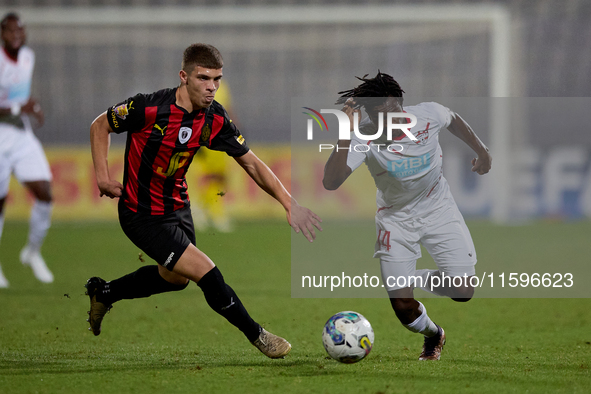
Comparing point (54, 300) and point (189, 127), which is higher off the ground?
point (189, 127)

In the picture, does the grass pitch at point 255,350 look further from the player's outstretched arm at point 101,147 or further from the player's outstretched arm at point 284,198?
the player's outstretched arm at point 101,147

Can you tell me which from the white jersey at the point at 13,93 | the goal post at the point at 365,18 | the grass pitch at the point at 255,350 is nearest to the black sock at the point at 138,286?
the grass pitch at the point at 255,350

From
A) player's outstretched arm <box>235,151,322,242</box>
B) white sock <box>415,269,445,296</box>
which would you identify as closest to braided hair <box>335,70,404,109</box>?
player's outstretched arm <box>235,151,322,242</box>

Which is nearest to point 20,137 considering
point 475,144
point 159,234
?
point 159,234

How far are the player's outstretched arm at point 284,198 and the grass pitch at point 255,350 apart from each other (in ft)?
2.83

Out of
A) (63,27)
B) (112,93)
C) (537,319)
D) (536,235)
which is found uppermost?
(63,27)

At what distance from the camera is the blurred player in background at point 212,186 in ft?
45.9

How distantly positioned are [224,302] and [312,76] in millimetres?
15003

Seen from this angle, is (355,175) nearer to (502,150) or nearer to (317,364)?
(502,150)

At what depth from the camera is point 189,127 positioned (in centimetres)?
466

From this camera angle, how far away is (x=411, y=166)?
4957 mm

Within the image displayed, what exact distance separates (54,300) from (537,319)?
15.5 ft

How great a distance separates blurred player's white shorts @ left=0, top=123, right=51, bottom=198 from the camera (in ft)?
28.1

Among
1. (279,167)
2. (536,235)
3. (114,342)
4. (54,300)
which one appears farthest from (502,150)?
(114,342)
